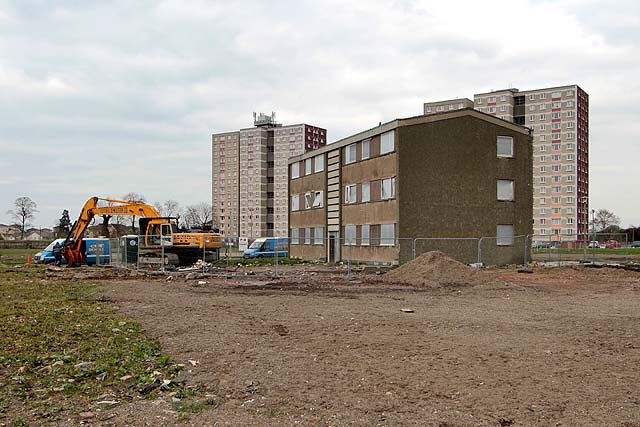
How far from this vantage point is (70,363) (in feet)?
28.7

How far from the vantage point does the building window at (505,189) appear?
36.6 m

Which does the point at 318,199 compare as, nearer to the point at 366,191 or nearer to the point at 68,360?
the point at 366,191

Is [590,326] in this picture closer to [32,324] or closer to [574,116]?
[32,324]

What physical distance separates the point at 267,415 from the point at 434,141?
29955 mm

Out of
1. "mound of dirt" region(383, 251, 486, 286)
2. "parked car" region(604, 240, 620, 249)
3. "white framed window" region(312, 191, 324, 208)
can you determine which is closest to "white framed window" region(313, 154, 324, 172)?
"white framed window" region(312, 191, 324, 208)

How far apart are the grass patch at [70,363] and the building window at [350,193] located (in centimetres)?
2689

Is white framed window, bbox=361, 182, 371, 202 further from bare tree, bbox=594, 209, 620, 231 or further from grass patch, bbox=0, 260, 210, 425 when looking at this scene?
bare tree, bbox=594, 209, 620, 231

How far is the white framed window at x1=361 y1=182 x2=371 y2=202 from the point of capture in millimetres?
37812

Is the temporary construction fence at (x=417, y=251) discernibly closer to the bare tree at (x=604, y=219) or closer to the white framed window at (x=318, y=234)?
the white framed window at (x=318, y=234)

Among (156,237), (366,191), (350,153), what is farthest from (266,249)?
(156,237)

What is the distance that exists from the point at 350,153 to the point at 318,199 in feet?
20.6

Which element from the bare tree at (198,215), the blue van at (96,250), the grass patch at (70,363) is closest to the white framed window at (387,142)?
the blue van at (96,250)

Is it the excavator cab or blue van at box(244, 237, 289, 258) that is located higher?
the excavator cab

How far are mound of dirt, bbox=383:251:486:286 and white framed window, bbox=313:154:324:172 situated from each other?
70.6 feet
